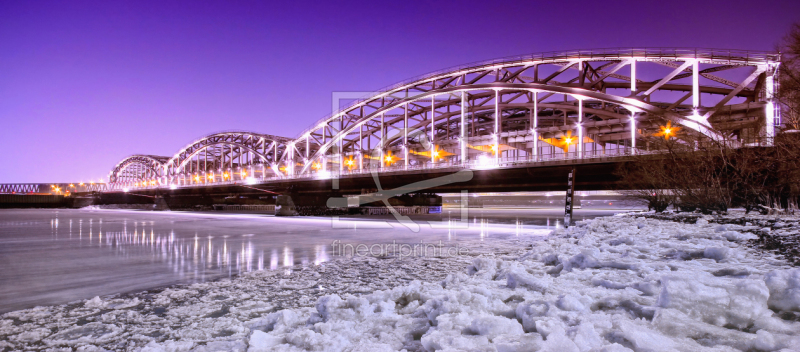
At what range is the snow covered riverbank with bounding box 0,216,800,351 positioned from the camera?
10.5 feet

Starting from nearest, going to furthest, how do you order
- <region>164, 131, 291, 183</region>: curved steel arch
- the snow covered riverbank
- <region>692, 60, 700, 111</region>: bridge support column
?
the snow covered riverbank < <region>692, 60, 700, 111</region>: bridge support column < <region>164, 131, 291, 183</region>: curved steel arch

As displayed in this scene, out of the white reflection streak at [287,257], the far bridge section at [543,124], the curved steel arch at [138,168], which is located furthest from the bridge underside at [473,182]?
the curved steel arch at [138,168]

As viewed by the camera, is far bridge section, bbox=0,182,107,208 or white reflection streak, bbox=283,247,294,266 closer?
white reflection streak, bbox=283,247,294,266

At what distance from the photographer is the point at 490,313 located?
4.10 meters

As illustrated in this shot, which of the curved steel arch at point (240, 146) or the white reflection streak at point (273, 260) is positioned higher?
the curved steel arch at point (240, 146)

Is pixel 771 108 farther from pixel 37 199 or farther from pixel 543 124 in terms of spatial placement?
pixel 37 199

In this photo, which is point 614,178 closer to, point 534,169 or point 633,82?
point 534,169

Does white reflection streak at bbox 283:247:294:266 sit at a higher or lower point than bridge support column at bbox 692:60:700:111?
lower

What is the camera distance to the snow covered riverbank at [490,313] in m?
3.19

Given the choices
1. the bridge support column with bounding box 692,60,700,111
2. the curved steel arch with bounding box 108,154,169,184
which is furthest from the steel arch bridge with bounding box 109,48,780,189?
the curved steel arch with bounding box 108,154,169,184

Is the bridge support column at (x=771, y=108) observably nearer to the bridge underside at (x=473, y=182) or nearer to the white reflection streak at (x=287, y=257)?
the bridge underside at (x=473, y=182)

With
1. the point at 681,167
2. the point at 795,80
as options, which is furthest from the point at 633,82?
the point at 795,80

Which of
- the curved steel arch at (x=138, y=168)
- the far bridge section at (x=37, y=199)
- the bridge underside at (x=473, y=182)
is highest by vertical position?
the curved steel arch at (x=138, y=168)

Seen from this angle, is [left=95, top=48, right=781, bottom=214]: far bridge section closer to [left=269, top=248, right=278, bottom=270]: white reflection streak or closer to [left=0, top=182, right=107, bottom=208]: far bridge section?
[left=269, top=248, right=278, bottom=270]: white reflection streak
